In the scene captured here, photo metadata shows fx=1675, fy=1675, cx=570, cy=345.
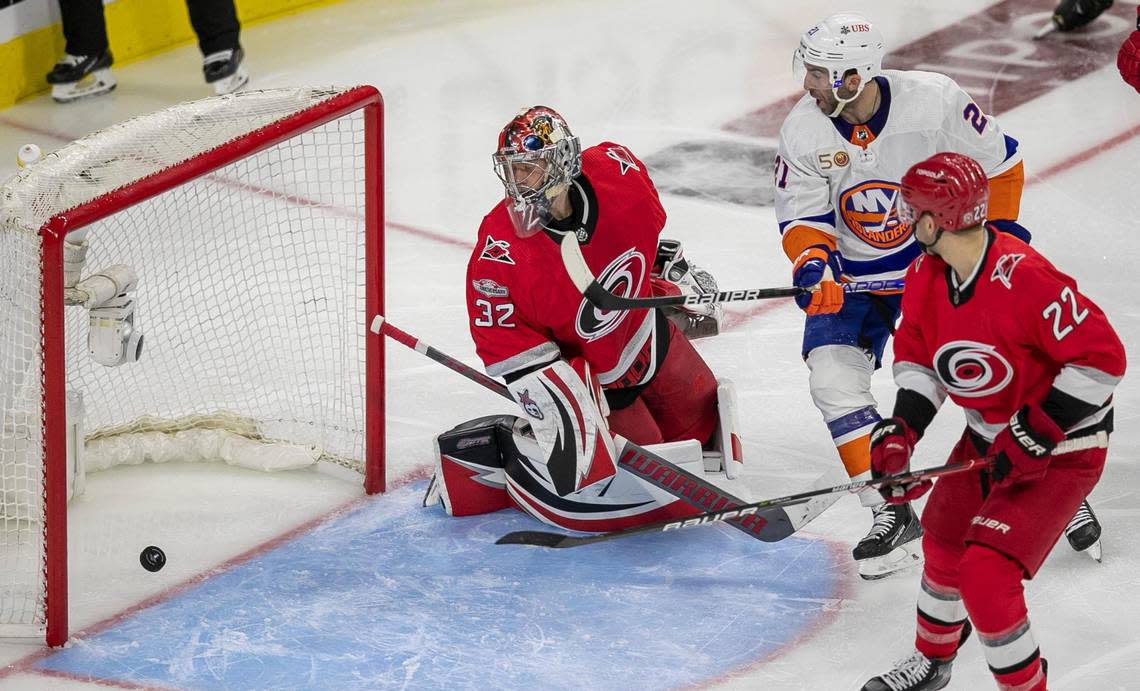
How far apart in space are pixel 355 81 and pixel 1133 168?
2874 millimetres

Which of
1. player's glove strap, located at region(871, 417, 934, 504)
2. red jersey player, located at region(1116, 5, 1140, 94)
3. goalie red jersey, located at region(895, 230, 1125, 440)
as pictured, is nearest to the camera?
goalie red jersey, located at region(895, 230, 1125, 440)

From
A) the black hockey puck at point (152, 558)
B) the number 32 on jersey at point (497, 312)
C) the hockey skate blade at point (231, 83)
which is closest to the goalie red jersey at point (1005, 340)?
the number 32 on jersey at point (497, 312)

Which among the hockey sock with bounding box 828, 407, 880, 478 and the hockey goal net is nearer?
the hockey goal net

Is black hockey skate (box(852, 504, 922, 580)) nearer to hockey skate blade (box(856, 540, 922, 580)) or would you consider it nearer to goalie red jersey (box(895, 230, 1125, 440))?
hockey skate blade (box(856, 540, 922, 580))

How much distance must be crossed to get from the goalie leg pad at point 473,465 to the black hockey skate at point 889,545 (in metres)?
0.79

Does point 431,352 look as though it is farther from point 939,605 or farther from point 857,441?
point 939,605

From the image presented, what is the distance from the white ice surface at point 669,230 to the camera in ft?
10.8

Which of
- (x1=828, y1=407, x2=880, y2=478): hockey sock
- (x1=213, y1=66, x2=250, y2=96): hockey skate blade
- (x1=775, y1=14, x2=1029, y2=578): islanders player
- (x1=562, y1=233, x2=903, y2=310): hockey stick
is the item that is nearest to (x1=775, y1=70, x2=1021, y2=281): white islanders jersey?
(x1=775, y1=14, x2=1029, y2=578): islanders player

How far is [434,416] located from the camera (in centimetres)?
420

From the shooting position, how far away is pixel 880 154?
11.2 ft

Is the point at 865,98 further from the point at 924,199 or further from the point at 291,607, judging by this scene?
the point at 291,607

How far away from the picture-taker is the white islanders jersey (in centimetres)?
342

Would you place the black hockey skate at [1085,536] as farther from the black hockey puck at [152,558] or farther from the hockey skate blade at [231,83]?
the hockey skate blade at [231,83]

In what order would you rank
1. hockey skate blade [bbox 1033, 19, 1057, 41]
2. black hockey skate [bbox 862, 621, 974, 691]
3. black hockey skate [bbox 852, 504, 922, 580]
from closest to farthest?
1. black hockey skate [bbox 862, 621, 974, 691]
2. black hockey skate [bbox 852, 504, 922, 580]
3. hockey skate blade [bbox 1033, 19, 1057, 41]
